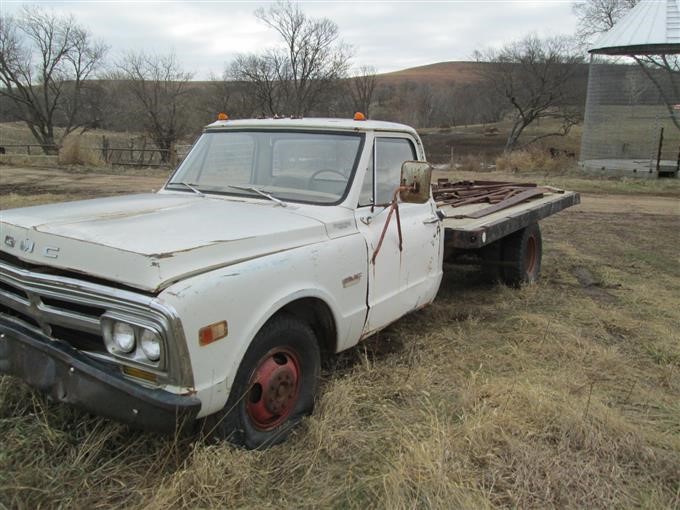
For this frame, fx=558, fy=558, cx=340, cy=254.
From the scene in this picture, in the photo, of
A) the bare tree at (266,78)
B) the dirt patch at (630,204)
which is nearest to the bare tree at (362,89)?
the bare tree at (266,78)

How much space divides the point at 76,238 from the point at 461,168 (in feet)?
74.2

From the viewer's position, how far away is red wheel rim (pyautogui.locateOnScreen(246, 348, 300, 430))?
2885mm

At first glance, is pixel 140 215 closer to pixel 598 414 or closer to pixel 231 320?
pixel 231 320

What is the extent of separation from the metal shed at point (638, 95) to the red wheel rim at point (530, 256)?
15895mm

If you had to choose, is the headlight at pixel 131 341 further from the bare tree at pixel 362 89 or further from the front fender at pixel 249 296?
the bare tree at pixel 362 89

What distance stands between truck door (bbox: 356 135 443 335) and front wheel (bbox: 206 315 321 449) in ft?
2.21

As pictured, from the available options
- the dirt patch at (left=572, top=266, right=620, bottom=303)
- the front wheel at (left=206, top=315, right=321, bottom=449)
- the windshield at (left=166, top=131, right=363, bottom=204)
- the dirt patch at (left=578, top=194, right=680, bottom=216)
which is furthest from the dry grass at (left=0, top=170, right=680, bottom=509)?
the dirt patch at (left=578, top=194, right=680, bottom=216)

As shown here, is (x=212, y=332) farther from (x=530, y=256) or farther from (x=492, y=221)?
(x=530, y=256)

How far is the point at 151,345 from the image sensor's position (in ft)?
7.72

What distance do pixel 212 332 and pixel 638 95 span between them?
2318 cm

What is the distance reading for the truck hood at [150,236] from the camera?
243 cm

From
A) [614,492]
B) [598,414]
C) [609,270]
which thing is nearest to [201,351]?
[614,492]

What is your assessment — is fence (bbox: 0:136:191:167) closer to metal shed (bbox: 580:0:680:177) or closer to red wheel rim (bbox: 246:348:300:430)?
metal shed (bbox: 580:0:680:177)

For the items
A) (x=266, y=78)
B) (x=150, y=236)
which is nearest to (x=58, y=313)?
(x=150, y=236)
